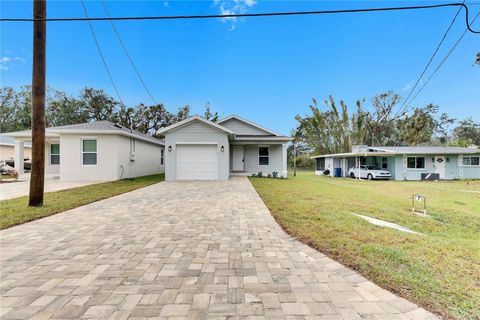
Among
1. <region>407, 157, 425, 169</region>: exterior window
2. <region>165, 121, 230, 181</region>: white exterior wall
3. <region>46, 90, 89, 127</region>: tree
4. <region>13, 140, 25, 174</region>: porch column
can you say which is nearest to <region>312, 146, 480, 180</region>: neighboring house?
<region>407, 157, 425, 169</region>: exterior window

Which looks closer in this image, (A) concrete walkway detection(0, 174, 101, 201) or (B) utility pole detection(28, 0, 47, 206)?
(B) utility pole detection(28, 0, 47, 206)

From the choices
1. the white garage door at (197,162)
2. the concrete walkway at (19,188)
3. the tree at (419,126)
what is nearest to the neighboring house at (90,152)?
the concrete walkway at (19,188)

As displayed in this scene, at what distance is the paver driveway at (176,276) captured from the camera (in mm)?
2188

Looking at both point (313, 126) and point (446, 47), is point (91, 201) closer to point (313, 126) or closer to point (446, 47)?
point (446, 47)

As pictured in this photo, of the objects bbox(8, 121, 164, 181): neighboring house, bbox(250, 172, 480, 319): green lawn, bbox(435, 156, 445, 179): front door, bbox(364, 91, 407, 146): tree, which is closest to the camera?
bbox(250, 172, 480, 319): green lawn

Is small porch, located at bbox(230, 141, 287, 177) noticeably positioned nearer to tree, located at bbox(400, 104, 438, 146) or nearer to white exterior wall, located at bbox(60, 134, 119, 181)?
white exterior wall, located at bbox(60, 134, 119, 181)

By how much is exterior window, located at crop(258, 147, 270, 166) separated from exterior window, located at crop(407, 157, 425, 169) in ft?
41.2

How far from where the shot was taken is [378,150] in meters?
21.1

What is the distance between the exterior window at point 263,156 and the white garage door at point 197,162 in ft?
16.8

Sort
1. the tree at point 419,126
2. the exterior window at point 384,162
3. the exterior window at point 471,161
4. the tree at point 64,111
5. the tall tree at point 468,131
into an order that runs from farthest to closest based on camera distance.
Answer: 1. the tall tree at point 468,131
2. the tree at point 419,126
3. the tree at point 64,111
4. the exterior window at point 384,162
5. the exterior window at point 471,161

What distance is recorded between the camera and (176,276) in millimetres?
2811

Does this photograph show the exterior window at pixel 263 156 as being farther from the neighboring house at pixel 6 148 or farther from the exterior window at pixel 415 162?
the neighboring house at pixel 6 148

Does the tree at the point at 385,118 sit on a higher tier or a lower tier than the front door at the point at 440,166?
higher

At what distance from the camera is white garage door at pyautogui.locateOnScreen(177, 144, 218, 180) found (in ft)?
45.8
